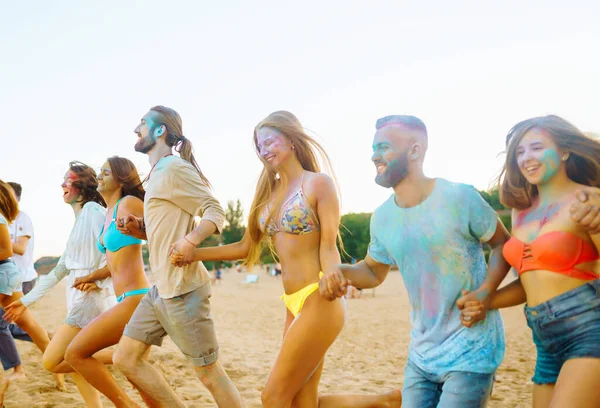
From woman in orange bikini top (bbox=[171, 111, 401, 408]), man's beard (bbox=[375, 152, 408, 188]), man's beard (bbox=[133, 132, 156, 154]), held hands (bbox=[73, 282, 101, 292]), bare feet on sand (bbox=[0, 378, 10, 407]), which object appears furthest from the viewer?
bare feet on sand (bbox=[0, 378, 10, 407])

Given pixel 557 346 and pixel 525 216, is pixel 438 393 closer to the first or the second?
pixel 557 346

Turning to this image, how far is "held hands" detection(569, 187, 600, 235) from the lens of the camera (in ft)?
8.75

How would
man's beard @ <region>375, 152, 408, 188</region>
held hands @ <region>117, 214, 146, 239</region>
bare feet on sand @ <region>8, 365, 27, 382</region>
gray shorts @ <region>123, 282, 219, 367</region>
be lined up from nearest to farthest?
man's beard @ <region>375, 152, 408, 188</region>, gray shorts @ <region>123, 282, 219, 367</region>, held hands @ <region>117, 214, 146, 239</region>, bare feet on sand @ <region>8, 365, 27, 382</region>

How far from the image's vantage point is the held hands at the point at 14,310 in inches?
248

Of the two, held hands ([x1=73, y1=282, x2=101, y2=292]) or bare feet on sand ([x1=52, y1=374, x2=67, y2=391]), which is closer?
held hands ([x1=73, y1=282, x2=101, y2=292])

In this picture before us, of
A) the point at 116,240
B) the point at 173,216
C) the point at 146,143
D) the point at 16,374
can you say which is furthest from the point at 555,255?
the point at 16,374

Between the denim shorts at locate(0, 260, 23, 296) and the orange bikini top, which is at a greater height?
the orange bikini top

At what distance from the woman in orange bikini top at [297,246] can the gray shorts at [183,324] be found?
0.39 meters

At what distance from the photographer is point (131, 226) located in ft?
14.9

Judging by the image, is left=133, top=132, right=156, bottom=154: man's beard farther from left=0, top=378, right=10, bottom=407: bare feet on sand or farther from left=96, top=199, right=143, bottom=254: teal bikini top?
left=0, top=378, right=10, bottom=407: bare feet on sand

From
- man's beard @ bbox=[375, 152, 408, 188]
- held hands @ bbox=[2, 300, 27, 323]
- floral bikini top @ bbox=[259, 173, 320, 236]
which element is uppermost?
man's beard @ bbox=[375, 152, 408, 188]

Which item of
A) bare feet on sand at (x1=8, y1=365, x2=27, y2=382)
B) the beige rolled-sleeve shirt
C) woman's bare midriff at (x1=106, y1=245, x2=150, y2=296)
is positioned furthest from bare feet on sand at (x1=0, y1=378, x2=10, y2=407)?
the beige rolled-sleeve shirt

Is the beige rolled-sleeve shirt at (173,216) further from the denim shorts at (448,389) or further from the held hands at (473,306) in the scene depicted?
the held hands at (473,306)

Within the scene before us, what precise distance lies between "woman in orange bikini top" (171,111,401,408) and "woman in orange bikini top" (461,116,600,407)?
100cm
